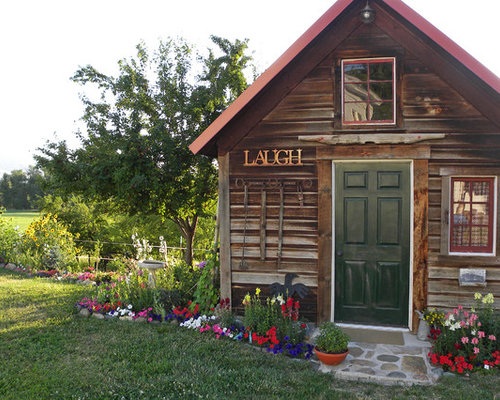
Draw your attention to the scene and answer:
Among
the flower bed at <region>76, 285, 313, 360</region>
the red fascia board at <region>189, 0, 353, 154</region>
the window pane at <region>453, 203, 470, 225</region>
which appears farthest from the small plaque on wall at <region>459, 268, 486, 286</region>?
the red fascia board at <region>189, 0, 353, 154</region>

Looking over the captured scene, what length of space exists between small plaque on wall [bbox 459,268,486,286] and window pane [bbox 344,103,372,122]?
2.70 m

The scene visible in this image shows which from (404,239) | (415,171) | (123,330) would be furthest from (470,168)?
(123,330)

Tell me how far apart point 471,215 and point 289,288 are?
9.65 feet

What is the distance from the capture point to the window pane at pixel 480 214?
614cm

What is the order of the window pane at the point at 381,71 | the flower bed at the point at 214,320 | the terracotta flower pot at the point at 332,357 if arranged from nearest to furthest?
the terracotta flower pot at the point at 332,357
the flower bed at the point at 214,320
the window pane at the point at 381,71

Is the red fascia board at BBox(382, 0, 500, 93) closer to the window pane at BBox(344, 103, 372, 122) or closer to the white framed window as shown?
the window pane at BBox(344, 103, 372, 122)

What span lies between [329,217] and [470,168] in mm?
2149

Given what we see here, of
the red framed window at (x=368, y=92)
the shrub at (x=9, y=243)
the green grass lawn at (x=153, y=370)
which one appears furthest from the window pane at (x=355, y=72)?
the shrub at (x=9, y=243)

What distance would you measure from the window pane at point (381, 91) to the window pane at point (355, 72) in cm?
19

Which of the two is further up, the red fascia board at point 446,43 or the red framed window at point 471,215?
the red fascia board at point 446,43

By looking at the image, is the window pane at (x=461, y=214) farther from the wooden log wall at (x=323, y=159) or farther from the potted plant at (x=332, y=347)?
the potted plant at (x=332, y=347)

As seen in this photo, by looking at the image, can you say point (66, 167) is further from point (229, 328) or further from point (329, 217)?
point (329, 217)

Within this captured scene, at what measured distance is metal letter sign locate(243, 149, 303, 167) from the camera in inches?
260

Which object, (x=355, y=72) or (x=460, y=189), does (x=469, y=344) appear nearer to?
(x=460, y=189)
